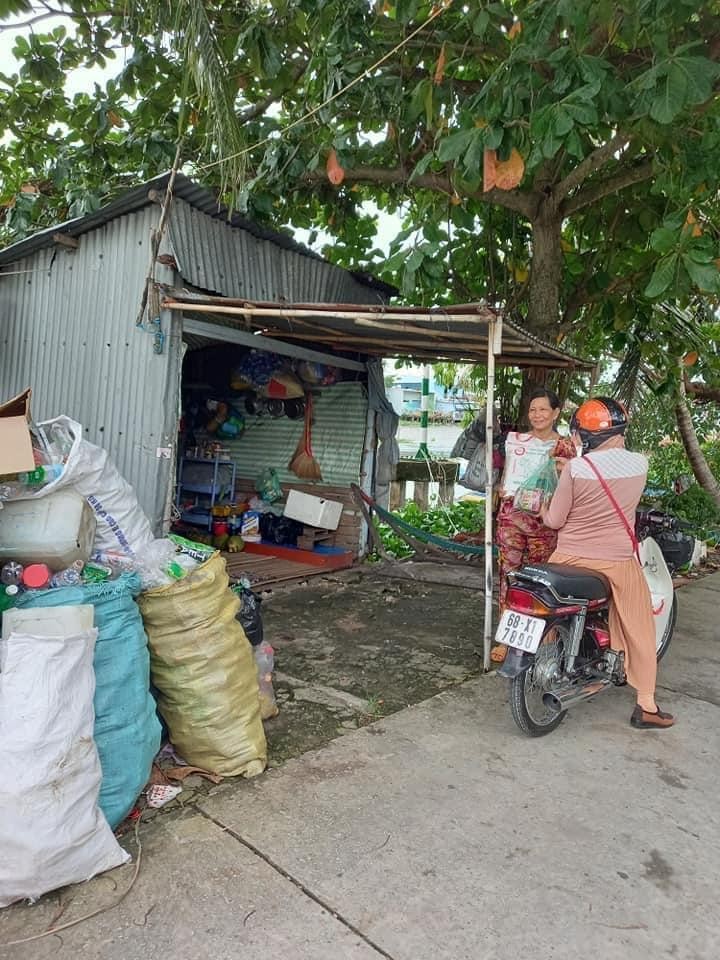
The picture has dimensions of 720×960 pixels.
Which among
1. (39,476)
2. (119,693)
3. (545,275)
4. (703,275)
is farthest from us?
(545,275)

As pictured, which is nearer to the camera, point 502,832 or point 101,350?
point 502,832

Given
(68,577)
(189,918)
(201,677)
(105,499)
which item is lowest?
(189,918)

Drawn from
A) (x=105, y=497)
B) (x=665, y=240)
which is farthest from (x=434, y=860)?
(x=665, y=240)

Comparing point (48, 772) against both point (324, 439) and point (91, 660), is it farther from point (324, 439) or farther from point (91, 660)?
point (324, 439)

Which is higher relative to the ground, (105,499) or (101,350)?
(101,350)

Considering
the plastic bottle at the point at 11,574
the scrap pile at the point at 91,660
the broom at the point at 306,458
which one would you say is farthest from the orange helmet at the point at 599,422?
the broom at the point at 306,458

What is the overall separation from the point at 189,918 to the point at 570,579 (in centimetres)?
211

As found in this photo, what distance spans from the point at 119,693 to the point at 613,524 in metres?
2.41

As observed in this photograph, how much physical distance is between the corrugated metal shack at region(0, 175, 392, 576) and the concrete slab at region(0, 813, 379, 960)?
2781 millimetres

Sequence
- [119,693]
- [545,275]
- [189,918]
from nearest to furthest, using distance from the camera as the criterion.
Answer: [189,918] → [119,693] → [545,275]

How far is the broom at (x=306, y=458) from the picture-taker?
300 inches

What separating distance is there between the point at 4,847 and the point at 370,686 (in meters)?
2.27

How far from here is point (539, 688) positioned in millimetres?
3402

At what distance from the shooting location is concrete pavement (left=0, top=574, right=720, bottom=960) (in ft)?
6.61
